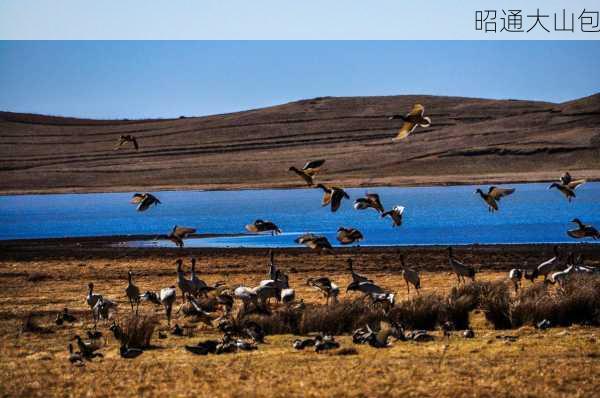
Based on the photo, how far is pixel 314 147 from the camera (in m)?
127

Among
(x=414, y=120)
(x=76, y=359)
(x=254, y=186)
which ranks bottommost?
(x=76, y=359)

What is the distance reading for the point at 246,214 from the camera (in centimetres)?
6041

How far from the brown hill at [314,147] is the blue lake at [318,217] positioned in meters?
14.4

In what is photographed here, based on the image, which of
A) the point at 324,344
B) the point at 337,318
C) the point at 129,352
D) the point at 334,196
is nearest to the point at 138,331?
the point at 129,352

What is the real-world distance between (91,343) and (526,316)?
770 centimetres

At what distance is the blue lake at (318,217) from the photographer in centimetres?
4194

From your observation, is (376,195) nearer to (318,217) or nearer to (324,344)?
(324,344)

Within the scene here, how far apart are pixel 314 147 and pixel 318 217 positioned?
71.3 metres

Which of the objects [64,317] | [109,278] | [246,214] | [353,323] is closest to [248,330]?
[353,323]

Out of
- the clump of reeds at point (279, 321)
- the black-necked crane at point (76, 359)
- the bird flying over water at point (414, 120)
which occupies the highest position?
the bird flying over water at point (414, 120)

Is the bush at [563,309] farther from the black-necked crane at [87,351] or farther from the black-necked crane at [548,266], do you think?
the black-necked crane at [87,351]

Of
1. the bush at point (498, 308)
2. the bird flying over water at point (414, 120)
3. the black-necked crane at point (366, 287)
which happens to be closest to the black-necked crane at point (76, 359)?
the black-necked crane at point (366, 287)

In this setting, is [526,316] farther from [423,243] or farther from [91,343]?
[423,243]

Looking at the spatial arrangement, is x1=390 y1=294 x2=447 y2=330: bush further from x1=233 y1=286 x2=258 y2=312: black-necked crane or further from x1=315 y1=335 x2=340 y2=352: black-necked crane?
x1=233 y1=286 x2=258 y2=312: black-necked crane
